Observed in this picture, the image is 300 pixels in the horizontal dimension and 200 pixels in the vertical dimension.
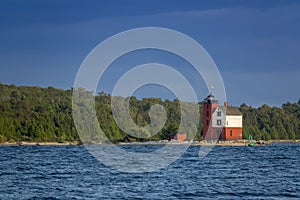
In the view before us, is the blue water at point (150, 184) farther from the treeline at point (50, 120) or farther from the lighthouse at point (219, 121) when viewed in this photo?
the treeline at point (50, 120)

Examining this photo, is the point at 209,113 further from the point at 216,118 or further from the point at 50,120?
the point at 50,120

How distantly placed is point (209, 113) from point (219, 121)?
11.1 feet

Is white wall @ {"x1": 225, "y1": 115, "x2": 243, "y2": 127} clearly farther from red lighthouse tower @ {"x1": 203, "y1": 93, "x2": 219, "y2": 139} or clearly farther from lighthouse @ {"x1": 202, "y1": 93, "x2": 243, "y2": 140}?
red lighthouse tower @ {"x1": 203, "y1": 93, "x2": 219, "y2": 139}

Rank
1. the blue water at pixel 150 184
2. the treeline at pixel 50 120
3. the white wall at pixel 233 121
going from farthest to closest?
the treeline at pixel 50 120 < the white wall at pixel 233 121 < the blue water at pixel 150 184

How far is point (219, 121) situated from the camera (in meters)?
150

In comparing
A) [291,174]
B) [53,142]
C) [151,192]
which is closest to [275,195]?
[151,192]

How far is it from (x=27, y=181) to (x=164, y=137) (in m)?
121

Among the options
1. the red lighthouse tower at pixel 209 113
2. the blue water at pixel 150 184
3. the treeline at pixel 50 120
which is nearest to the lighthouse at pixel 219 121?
the red lighthouse tower at pixel 209 113

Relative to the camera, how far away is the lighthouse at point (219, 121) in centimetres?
15050

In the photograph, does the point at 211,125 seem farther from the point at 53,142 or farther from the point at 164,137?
the point at 53,142

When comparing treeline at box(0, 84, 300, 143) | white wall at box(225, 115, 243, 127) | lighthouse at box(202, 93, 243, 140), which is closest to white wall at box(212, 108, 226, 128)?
lighthouse at box(202, 93, 243, 140)

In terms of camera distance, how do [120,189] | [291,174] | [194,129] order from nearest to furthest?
[120,189], [291,174], [194,129]

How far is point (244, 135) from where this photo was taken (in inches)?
7343

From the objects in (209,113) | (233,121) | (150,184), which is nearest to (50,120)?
(209,113)
